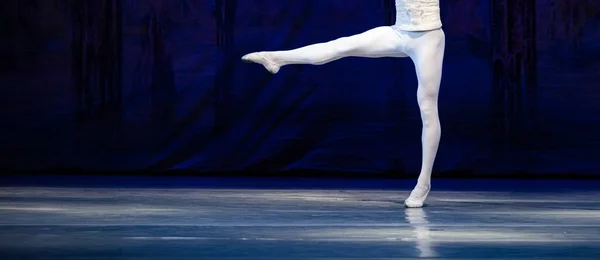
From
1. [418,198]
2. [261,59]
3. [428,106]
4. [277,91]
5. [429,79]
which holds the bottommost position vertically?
[418,198]

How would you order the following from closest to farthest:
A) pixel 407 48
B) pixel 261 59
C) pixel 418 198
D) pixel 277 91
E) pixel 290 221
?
1. pixel 290 221
2. pixel 261 59
3. pixel 407 48
4. pixel 418 198
5. pixel 277 91

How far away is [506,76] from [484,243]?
384 cm

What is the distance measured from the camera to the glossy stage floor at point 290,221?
10.0 ft

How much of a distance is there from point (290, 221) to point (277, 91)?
3078 millimetres

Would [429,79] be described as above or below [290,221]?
above

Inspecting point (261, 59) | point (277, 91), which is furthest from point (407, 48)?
point (277, 91)

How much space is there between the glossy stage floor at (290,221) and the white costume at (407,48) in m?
0.53

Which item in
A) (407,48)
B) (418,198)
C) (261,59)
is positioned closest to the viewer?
(261,59)

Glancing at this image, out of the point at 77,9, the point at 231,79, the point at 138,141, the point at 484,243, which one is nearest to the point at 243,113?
the point at 231,79

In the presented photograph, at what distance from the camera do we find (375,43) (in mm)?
4508

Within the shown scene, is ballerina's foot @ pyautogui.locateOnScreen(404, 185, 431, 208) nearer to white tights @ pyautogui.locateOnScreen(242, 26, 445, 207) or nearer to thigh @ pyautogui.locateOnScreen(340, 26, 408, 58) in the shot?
white tights @ pyautogui.locateOnScreen(242, 26, 445, 207)

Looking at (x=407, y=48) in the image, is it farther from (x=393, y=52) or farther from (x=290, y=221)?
(x=290, y=221)

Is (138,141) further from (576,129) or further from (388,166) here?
(576,129)

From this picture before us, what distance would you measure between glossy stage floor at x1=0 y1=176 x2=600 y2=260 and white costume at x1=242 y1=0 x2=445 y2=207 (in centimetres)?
53
